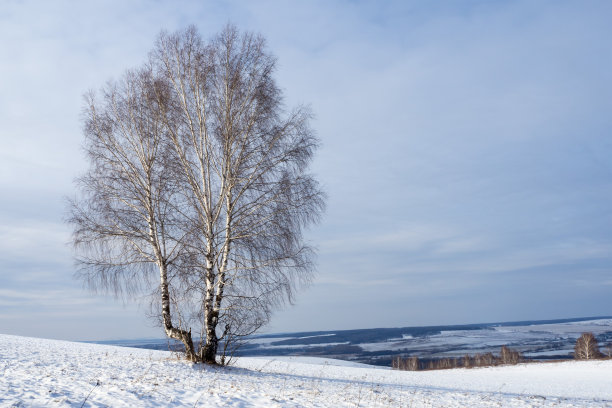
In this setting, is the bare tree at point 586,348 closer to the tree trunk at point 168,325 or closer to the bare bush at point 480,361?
the bare bush at point 480,361

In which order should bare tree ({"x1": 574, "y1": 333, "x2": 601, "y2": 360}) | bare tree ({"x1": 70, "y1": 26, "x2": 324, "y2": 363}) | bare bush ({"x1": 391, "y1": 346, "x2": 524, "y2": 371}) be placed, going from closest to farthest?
1. bare tree ({"x1": 70, "y1": 26, "x2": 324, "y2": 363})
2. bare tree ({"x1": 574, "y1": 333, "x2": 601, "y2": 360})
3. bare bush ({"x1": 391, "y1": 346, "x2": 524, "y2": 371})

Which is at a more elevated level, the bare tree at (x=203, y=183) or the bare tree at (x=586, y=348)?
the bare tree at (x=203, y=183)

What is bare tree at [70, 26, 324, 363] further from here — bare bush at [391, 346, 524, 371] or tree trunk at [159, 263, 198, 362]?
bare bush at [391, 346, 524, 371]

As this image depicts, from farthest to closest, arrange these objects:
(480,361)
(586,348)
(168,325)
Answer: (480,361) < (586,348) < (168,325)

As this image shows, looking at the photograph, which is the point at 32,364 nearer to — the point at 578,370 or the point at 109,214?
the point at 109,214

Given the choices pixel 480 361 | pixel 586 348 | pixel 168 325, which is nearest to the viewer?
pixel 168 325

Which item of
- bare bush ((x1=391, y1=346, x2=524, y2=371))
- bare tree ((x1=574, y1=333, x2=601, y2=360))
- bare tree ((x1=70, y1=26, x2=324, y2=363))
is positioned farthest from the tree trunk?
bare tree ((x1=574, y1=333, x2=601, y2=360))

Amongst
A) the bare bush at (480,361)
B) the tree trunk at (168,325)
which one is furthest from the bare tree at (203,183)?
the bare bush at (480,361)

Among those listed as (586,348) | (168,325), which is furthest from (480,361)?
(168,325)

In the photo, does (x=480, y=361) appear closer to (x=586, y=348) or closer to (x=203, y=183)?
(x=586, y=348)

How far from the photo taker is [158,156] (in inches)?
565

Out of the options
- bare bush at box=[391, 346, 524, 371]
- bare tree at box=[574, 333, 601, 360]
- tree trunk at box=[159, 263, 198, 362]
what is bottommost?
bare bush at box=[391, 346, 524, 371]

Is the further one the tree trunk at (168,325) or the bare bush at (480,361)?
the bare bush at (480,361)

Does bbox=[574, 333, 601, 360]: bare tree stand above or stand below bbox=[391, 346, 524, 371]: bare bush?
above
